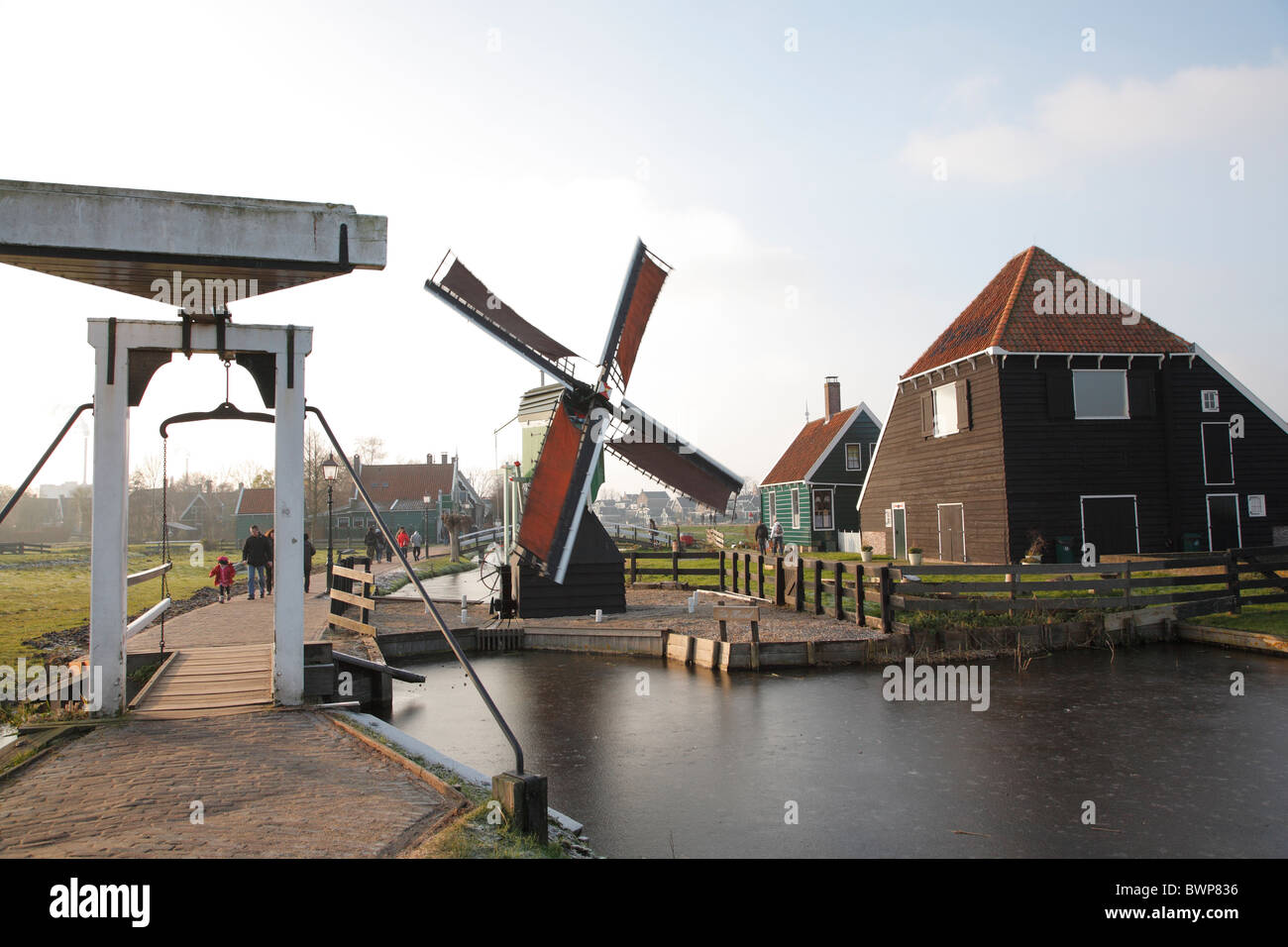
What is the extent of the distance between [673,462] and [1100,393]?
1075cm

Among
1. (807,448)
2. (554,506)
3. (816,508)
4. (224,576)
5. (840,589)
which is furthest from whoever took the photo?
(807,448)

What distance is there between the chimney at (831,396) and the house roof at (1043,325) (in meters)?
18.1

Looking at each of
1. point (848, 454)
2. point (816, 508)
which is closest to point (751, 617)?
point (816, 508)

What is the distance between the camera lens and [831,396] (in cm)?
4212

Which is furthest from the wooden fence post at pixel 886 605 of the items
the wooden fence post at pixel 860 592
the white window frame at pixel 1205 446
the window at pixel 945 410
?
the white window frame at pixel 1205 446

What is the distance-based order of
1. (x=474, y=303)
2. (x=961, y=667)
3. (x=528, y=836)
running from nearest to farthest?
1. (x=528, y=836)
2. (x=961, y=667)
3. (x=474, y=303)

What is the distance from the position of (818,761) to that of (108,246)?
7735 millimetres

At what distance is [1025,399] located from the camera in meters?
20.8

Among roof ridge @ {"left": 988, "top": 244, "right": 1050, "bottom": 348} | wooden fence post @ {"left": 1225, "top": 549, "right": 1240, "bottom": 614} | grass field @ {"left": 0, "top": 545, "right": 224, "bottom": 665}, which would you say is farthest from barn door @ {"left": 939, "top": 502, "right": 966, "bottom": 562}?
grass field @ {"left": 0, "top": 545, "right": 224, "bottom": 665}

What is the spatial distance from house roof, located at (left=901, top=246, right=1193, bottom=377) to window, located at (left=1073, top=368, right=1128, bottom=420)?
1.95 ft

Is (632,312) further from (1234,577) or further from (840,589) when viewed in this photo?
(1234,577)
